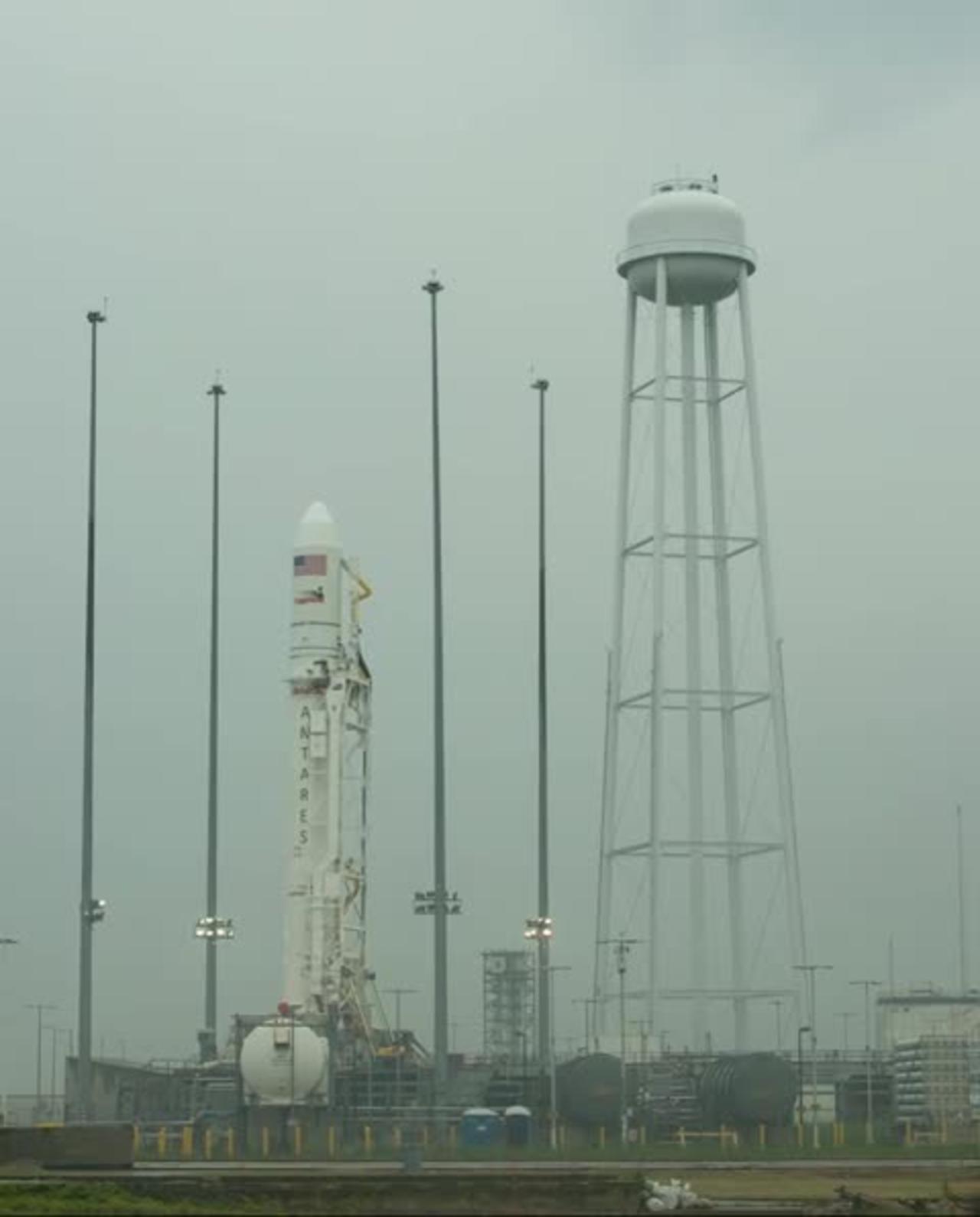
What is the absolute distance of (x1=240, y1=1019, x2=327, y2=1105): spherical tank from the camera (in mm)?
89250

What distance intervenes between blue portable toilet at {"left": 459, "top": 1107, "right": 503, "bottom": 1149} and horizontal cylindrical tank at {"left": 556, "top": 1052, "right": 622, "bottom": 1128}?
5911 mm

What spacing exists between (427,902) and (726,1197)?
3587cm

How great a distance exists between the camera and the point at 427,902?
3433 inches

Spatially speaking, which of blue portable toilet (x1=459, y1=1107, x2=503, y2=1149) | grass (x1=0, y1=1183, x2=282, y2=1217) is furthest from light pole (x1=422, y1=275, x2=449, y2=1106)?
grass (x1=0, y1=1183, x2=282, y2=1217)

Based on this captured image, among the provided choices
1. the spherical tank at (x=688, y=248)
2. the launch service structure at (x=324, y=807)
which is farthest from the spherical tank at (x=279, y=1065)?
the spherical tank at (x=688, y=248)

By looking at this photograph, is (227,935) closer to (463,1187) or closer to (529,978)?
(529,978)

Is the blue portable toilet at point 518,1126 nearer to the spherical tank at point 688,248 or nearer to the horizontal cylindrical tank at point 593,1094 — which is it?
the horizontal cylindrical tank at point 593,1094

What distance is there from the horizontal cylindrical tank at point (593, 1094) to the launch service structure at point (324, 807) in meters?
8.31

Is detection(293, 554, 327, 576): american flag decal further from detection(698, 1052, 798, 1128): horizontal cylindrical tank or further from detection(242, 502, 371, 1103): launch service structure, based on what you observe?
detection(698, 1052, 798, 1128): horizontal cylindrical tank

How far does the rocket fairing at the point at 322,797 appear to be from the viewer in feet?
312

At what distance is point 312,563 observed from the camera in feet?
317

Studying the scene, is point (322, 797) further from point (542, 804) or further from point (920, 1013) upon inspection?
point (920, 1013)

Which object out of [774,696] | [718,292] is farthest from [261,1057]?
[718,292]

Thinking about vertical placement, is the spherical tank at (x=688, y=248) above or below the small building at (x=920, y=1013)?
above
